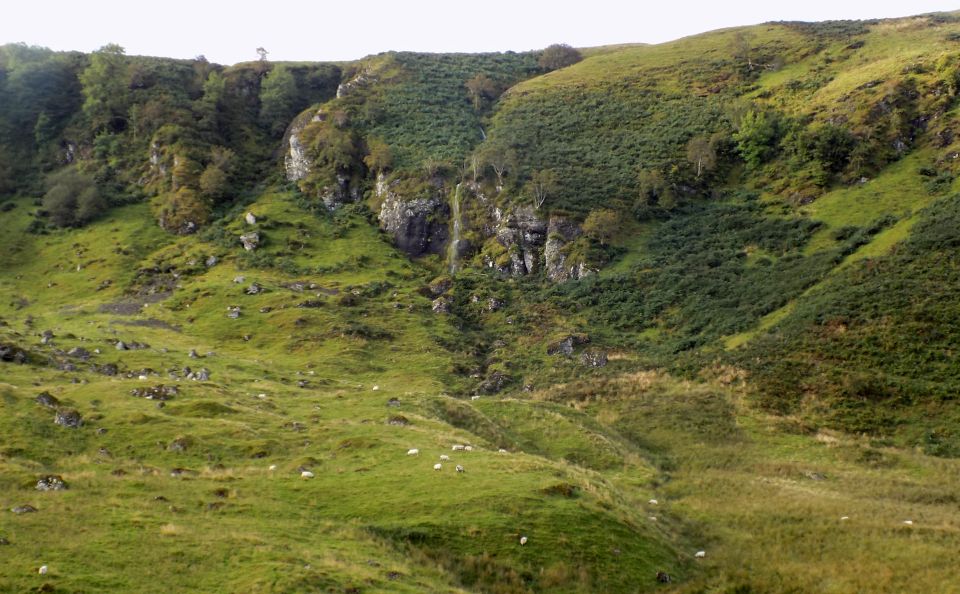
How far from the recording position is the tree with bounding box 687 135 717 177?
9381cm

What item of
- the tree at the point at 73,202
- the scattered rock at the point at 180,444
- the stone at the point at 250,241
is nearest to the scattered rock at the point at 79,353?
the scattered rock at the point at 180,444

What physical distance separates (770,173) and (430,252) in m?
51.1

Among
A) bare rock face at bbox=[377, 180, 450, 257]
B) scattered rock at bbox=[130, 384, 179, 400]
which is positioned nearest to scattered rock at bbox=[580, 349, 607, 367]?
scattered rock at bbox=[130, 384, 179, 400]

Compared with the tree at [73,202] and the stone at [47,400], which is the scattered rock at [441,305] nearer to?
the stone at [47,400]

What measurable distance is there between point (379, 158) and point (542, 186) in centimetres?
3396

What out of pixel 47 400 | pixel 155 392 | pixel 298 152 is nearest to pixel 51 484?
pixel 47 400

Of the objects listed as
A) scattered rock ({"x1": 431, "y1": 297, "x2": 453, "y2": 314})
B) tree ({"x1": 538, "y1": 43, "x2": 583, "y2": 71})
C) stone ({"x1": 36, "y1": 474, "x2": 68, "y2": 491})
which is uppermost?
tree ({"x1": 538, "y1": 43, "x2": 583, "y2": 71})

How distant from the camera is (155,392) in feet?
119

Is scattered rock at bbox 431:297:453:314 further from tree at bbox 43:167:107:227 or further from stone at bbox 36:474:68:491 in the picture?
tree at bbox 43:167:107:227

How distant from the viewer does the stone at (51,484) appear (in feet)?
69.7

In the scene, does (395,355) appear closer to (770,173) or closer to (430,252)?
(430,252)

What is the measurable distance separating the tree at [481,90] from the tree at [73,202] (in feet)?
250

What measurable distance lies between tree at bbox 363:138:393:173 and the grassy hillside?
115 cm

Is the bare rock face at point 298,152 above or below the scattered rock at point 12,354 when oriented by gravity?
above
